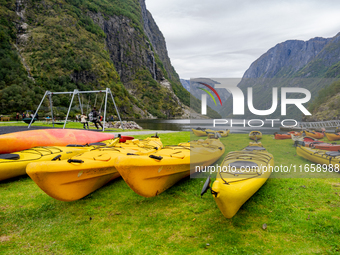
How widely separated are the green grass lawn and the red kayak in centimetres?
141

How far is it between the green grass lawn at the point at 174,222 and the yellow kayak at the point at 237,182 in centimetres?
46

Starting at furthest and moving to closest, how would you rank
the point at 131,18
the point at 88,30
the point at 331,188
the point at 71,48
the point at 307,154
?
the point at 131,18
the point at 88,30
the point at 71,48
the point at 307,154
the point at 331,188

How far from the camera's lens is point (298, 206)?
3576 mm

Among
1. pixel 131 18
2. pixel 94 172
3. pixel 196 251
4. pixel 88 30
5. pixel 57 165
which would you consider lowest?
pixel 196 251

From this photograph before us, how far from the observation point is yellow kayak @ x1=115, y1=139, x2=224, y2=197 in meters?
3.57

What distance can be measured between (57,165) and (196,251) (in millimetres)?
2748

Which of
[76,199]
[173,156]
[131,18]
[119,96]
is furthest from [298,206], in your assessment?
[131,18]

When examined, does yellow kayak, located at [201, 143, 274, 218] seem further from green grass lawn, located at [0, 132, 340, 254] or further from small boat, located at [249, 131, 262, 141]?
small boat, located at [249, 131, 262, 141]

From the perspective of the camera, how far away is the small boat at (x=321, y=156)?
4.59m

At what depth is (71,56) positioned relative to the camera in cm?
5191

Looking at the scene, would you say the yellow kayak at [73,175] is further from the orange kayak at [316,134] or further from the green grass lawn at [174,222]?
the orange kayak at [316,134]

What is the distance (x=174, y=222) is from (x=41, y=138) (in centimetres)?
527

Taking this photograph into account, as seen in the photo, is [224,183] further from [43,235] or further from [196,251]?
[43,235]

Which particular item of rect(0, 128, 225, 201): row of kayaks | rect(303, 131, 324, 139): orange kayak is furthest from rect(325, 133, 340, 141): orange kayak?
rect(0, 128, 225, 201): row of kayaks
